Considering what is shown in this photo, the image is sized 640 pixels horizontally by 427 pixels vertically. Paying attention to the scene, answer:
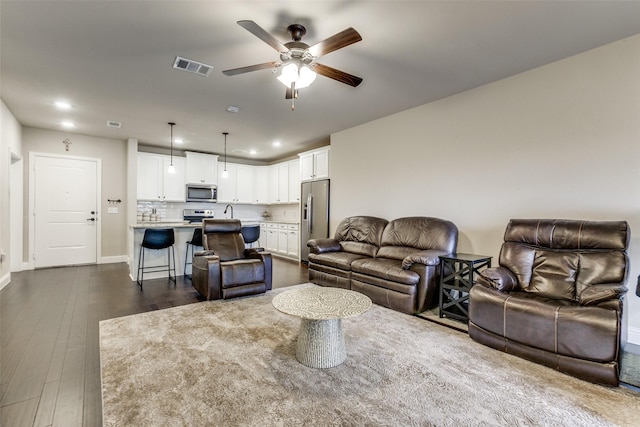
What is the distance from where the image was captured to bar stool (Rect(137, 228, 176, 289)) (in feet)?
14.5

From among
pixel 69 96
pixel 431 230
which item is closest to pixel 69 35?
pixel 69 96

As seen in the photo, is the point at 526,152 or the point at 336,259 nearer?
the point at 526,152

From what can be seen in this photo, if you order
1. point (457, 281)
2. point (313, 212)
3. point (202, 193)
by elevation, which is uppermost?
point (202, 193)

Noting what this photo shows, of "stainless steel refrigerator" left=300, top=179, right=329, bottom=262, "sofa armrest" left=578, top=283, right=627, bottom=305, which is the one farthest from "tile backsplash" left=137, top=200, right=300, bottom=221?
"sofa armrest" left=578, top=283, right=627, bottom=305

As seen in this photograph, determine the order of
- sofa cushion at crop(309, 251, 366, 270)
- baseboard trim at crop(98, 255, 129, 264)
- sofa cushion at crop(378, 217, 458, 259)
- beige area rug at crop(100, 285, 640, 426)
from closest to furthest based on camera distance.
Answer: beige area rug at crop(100, 285, 640, 426), sofa cushion at crop(378, 217, 458, 259), sofa cushion at crop(309, 251, 366, 270), baseboard trim at crop(98, 255, 129, 264)

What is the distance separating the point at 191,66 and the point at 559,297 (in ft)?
13.8

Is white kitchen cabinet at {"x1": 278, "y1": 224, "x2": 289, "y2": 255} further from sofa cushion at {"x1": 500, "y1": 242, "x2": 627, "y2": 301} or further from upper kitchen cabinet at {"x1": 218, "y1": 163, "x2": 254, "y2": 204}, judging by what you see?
sofa cushion at {"x1": 500, "y1": 242, "x2": 627, "y2": 301}

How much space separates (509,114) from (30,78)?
223 inches

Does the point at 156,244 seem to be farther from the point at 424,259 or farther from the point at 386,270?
the point at 424,259

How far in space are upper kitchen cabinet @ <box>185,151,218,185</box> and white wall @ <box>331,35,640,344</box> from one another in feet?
14.8

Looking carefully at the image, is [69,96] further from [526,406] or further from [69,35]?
[526,406]

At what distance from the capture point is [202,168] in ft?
24.0

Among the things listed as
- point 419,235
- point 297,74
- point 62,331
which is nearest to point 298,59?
point 297,74

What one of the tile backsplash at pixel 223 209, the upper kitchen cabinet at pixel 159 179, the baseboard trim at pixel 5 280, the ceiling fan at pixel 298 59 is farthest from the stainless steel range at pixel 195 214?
the ceiling fan at pixel 298 59
